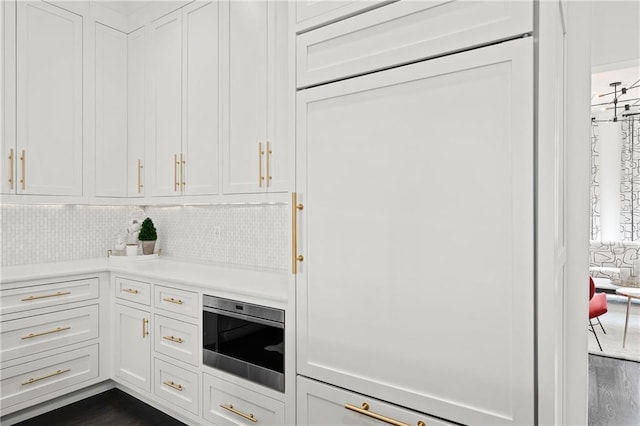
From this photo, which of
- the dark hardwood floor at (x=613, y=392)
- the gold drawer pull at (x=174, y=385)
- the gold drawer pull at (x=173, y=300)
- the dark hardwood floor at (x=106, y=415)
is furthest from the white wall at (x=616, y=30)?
the dark hardwood floor at (x=106, y=415)

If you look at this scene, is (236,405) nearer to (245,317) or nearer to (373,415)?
(245,317)

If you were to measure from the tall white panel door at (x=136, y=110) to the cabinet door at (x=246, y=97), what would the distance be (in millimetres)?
962

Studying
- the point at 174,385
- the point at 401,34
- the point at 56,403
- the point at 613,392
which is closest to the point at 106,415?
the point at 56,403

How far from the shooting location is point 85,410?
2.65 metres

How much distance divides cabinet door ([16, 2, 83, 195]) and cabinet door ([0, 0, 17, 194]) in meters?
0.03

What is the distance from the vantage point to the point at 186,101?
2783mm

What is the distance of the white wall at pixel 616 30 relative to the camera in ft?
9.87

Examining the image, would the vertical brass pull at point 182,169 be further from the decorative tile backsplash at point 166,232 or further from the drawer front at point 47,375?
the drawer front at point 47,375

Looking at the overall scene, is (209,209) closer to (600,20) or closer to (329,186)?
(329,186)

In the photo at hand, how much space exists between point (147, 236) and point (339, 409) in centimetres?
224

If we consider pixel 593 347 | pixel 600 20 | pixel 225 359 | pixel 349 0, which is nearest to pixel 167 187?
pixel 225 359

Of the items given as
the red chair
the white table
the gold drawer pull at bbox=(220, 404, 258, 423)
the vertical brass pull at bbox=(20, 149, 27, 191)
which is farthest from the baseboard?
the white table

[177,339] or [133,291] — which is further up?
[133,291]

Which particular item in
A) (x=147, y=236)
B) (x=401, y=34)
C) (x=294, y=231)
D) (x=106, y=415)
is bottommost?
(x=106, y=415)
